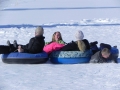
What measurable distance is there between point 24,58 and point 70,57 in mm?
890

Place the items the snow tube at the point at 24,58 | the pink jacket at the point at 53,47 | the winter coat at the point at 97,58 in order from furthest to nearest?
the pink jacket at the point at 53,47 < the winter coat at the point at 97,58 < the snow tube at the point at 24,58

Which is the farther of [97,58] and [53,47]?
[53,47]

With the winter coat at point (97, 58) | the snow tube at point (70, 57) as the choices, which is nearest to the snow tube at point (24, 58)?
the snow tube at point (70, 57)

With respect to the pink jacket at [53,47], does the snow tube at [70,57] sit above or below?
below

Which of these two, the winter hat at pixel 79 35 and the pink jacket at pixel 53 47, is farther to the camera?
the pink jacket at pixel 53 47

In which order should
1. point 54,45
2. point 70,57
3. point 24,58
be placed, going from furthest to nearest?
point 54,45 → point 70,57 → point 24,58

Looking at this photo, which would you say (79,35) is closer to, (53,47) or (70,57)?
(70,57)

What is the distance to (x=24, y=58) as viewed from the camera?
859 cm

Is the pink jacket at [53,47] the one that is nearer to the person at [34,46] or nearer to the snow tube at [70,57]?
the snow tube at [70,57]

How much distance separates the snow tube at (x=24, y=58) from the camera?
8.59 meters

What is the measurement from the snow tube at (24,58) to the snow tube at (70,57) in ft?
0.66

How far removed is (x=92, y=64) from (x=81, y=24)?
7802mm

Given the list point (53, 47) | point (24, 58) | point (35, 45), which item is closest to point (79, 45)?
point (53, 47)

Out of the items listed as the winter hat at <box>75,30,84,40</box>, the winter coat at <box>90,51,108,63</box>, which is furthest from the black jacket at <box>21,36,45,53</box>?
the winter coat at <box>90,51,108,63</box>
